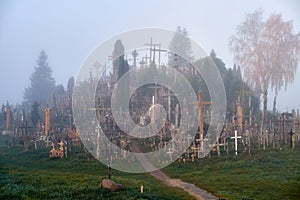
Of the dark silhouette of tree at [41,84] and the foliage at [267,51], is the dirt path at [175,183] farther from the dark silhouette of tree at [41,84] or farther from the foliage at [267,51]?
the dark silhouette of tree at [41,84]

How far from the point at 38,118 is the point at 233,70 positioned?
21677 millimetres

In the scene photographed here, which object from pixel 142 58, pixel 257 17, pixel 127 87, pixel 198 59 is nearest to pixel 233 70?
pixel 198 59

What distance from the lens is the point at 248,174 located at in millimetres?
14727

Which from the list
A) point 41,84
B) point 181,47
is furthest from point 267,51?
point 41,84

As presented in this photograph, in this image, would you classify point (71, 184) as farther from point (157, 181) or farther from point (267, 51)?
point (267, 51)

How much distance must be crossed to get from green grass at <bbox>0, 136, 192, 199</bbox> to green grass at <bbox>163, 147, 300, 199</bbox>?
1579 millimetres

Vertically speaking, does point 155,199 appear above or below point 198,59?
below

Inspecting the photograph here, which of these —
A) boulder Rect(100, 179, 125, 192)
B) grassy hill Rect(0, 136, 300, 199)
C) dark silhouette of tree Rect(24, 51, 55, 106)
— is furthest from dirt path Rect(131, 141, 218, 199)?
dark silhouette of tree Rect(24, 51, 55, 106)

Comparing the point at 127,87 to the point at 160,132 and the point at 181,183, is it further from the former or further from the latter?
the point at 181,183

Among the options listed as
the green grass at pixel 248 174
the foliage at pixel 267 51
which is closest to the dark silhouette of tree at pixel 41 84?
the foliage at pixel 267 51

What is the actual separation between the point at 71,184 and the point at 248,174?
714cm

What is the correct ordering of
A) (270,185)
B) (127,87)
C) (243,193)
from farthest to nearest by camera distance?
(127,87)
(270,185)
(243,193)

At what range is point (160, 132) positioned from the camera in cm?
2352

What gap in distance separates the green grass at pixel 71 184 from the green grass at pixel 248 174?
5.18 ft
